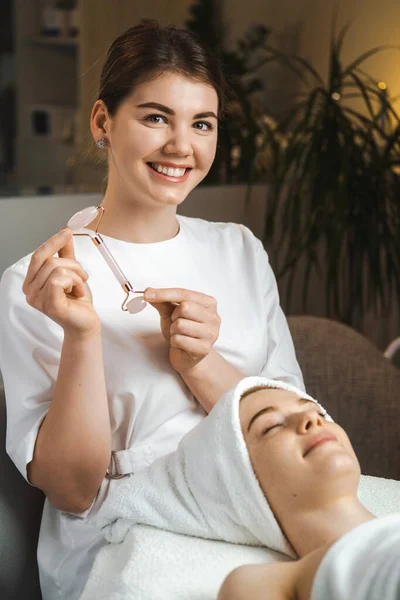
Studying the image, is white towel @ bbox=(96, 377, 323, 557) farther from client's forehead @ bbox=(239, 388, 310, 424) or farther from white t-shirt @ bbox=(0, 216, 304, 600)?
white t-shirt @ bbox=(0, 216, 304, 600)

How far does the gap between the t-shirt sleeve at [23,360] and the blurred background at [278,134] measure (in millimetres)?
381

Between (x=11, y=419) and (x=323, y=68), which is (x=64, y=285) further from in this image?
(x=323, y=68)

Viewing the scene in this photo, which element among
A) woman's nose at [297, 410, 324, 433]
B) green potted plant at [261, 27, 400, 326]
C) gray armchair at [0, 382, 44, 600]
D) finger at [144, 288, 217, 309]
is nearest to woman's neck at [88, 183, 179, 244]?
finger at [144, 288, 217, 309]

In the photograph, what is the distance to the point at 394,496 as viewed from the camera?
1.27 metres

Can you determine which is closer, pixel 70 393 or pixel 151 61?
pixel 70 393

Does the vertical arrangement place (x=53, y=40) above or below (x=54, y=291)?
above

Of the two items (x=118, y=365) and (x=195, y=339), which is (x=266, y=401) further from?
(x=118, y=365)

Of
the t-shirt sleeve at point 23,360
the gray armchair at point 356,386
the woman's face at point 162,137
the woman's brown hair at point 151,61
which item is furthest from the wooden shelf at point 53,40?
the t-shirt sleeve at point 23,360

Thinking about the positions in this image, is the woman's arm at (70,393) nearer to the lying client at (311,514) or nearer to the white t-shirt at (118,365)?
the white t-shirt at (118,365)

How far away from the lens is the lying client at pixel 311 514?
31.4 inches

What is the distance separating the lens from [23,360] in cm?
130

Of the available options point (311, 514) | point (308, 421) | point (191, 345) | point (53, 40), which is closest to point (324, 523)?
point (311, 514)

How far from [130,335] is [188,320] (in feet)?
0.52

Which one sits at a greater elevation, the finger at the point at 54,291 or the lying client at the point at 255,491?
the finger at the point at 54,291
